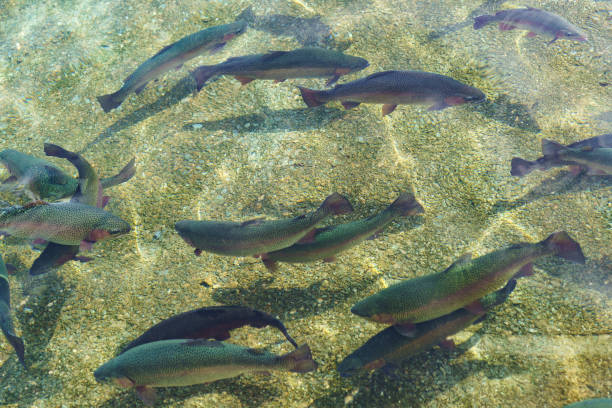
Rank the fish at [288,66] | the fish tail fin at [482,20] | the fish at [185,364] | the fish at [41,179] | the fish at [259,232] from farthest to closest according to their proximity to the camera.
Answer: the fish tail fin at [482,20] < the fish at [288,66] < the fish at [41,179] < the fish at [259,232] < the fish at [185,364]

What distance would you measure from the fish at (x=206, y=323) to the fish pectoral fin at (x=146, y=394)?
0.30 m

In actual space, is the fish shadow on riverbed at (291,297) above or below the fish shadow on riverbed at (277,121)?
below

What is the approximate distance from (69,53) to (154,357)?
492cm

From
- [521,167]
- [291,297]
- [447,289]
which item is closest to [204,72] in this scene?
[291,297]

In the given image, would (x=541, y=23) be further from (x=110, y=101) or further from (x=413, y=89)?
(x=110, y=101)

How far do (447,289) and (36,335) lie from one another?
10.7 feet

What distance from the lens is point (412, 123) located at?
440cm

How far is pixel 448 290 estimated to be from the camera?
251cm

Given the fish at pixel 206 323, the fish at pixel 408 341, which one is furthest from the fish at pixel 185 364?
the fish at pixel 408 341

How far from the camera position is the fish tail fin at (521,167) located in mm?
3754

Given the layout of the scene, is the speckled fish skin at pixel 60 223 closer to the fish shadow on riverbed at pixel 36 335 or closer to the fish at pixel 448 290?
the fish shadow on riverbed at pixel 36 335

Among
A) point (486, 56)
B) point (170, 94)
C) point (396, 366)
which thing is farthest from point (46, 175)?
point (486, 56)

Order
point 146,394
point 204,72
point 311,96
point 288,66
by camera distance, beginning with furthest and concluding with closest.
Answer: point 204,72, point 288,66, point 311,96, point 146,394

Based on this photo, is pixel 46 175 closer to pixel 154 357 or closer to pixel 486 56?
pixel 154 357
